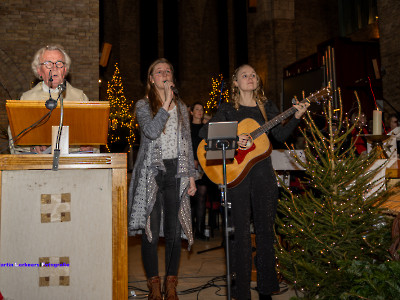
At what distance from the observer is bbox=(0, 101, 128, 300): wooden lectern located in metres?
1.97

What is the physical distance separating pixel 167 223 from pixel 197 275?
1206 mm

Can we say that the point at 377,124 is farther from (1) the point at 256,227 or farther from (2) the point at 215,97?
(2) the point at 215,97

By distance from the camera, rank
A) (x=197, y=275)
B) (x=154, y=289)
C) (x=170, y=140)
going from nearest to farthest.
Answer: (x=154, y=289) → (x=170, y=140) → (x=197, y=275)

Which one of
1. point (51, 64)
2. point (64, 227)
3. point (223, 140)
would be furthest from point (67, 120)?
point (223, 140)

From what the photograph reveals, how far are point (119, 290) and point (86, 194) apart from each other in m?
0.54

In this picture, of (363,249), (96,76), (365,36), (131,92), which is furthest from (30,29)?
(365,36)

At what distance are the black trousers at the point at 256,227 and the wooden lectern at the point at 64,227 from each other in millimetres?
1106

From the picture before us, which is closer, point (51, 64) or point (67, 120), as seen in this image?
point (67, 120)

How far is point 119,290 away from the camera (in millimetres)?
2018

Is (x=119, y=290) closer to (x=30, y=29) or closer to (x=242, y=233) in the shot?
(x=242, y=233)

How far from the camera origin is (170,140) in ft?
10.1

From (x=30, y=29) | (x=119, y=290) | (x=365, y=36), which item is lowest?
(x=119, y=290)

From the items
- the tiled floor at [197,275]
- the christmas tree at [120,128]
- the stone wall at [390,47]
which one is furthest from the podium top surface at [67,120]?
the christmas tree at [120,128]

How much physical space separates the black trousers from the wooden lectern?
3.63ft
